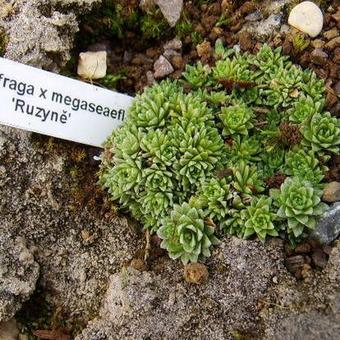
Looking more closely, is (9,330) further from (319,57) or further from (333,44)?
(333,44)

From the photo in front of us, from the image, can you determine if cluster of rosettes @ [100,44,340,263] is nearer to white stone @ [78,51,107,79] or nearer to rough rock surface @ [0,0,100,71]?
white stone @ [78,51,107,79]

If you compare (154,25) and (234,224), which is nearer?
(234,224)

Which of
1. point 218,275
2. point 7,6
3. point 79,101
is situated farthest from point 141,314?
point 7,6

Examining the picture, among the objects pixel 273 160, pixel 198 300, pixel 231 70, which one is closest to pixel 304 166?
pixel 273 160

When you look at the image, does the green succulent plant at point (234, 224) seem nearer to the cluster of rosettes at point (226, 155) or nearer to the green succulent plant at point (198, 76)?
the cluster of rosettes at point (226, 155)

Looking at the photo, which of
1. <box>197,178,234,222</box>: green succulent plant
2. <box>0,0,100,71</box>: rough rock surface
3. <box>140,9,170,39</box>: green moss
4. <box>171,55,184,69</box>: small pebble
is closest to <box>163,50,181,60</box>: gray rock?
<box>171,55,184,69</box>: small pebble

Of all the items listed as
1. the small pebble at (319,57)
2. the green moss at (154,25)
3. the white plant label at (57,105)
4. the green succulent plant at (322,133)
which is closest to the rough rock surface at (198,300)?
the green succulent plant at (322,133)
